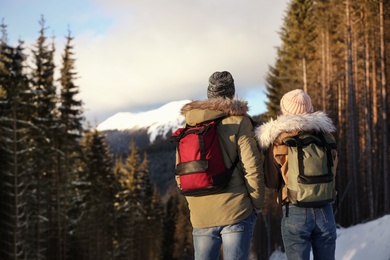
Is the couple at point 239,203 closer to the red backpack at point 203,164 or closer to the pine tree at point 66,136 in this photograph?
the red backpack at point 203,164

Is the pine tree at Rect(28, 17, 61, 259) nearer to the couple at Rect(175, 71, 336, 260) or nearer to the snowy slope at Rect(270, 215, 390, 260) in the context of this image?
the snowy slope at Rect(270, 215, 390, 260)

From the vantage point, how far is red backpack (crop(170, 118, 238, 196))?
4.00 m

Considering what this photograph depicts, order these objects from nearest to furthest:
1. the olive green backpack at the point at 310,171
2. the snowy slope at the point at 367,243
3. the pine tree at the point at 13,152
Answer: the olive green backpack at the point at 310,171 → the snowy slope at the point at 367,243 → the pine tree at the point at 13,152

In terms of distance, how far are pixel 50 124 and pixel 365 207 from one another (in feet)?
67.8

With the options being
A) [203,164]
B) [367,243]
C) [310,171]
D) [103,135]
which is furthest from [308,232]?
[103,135]

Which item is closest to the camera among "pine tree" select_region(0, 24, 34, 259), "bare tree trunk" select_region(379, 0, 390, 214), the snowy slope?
the snowy slope

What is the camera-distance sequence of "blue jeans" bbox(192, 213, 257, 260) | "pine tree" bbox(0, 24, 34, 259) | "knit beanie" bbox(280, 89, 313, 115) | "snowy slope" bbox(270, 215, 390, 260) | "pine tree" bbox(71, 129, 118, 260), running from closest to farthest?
"blue jeans" bbox(192, 213, 257, 260) → "knit beanie" bbox(280, 89, 313, 115) → "snowy slope" bbox(270, 215, 390, 260) → "pine tree" bbox(0, 24, 34, 259) → "pine tree" bbox(71, 129, 118, 260)

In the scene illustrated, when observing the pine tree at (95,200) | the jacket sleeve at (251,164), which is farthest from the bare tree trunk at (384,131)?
the pine tree at (95,200)

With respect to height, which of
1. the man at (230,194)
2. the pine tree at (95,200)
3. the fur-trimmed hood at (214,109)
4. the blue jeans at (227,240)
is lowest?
the pine tree at (95,200)

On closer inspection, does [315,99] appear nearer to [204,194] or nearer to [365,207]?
[365,207]

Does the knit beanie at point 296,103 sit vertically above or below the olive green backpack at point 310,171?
above

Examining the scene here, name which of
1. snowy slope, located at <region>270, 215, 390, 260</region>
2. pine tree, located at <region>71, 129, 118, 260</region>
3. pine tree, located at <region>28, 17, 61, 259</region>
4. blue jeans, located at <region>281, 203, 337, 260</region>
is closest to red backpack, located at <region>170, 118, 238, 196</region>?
blue jeans, located at <region>281, 203, 337, 260</region>

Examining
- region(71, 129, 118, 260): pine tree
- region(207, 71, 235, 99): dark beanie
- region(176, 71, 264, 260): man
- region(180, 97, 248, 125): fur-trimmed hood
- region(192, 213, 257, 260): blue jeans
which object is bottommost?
region(71, 129, 118, 260): pine tree

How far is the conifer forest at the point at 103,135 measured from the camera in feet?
80.1
